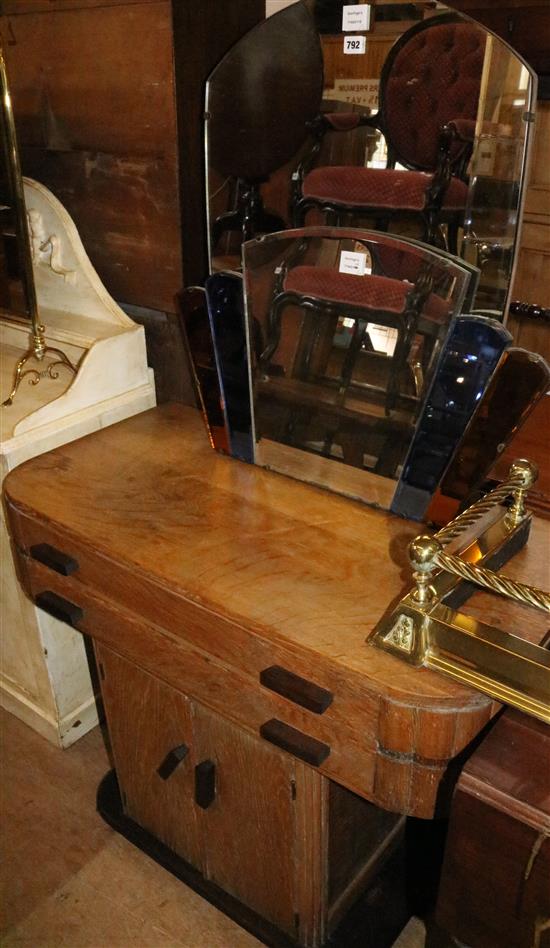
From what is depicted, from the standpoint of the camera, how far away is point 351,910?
4.08 ft

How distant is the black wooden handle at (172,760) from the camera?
3.84 feet

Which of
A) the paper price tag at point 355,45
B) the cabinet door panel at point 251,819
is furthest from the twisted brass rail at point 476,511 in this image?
the paper price tag at point 355,45

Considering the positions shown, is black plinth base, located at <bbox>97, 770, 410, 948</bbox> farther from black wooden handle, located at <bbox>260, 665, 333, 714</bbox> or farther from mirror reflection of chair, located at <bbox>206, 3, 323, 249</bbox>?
mirror reflection of chair, located at <bbox>206, 3, 323, 249</bbox>

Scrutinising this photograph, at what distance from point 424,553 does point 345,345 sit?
422 millimetres

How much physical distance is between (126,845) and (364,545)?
2.70ft

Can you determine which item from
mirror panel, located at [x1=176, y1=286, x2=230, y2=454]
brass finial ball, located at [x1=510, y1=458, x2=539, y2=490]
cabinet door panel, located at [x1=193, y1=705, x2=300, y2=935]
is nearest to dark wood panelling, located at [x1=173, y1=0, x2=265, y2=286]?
mirror panel, located at [x1=176, y1=286, x2=230, y2=454]

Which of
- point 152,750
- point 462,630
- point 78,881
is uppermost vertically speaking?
point 462,630

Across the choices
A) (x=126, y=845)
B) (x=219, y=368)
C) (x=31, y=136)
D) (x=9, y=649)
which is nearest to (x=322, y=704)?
(x=219, y=368)

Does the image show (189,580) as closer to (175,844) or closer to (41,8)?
(175,844)

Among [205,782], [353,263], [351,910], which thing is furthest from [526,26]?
[351,910]

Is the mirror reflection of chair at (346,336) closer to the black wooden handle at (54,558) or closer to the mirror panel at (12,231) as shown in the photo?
the black wooden handle at (54,558)

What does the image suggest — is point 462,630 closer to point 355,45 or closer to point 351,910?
point 351,910

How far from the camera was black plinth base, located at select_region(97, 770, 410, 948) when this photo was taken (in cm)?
121

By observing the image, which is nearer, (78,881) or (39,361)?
(78,881)
